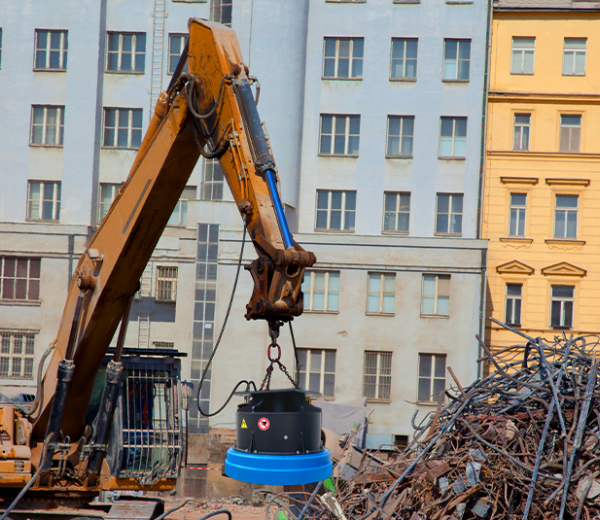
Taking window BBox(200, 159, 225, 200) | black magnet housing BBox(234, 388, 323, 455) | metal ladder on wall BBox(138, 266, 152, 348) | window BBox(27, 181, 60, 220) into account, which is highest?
window BBox(200, 159, 225, 200)

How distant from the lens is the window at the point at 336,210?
29953 millimetres

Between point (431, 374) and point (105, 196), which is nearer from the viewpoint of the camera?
point (431, 374)

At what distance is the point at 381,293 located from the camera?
28750 millimetres

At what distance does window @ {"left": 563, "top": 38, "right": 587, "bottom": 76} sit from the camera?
103ft

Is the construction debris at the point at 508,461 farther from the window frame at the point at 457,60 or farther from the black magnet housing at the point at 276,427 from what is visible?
the window frame at the point at 457,60

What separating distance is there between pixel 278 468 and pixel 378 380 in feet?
77.3

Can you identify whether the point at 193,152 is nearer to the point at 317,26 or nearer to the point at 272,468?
the point at 272,468

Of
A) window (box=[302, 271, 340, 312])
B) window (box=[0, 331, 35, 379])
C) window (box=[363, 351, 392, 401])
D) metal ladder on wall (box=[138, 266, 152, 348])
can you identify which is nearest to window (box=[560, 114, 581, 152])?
window (box=[302, 271, 340, 312])

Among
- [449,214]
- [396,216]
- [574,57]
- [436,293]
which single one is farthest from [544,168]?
[436,293]

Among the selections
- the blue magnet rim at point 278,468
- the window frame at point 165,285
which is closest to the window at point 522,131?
the window frame at point 165,285

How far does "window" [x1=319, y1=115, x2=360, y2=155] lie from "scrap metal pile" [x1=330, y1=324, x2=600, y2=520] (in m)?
20.7

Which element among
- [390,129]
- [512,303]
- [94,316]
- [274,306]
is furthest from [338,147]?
[274,306]

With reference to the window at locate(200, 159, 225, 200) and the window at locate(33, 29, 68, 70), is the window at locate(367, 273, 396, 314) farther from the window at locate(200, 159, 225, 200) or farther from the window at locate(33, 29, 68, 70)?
the window at locate(33, 29, 68, 70)

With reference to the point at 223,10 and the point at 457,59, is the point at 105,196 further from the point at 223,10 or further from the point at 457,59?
the point at 457,59
